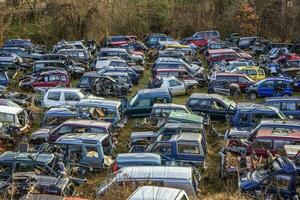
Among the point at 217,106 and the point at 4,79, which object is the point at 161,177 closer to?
the point at 217,106

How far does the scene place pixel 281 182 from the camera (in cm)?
1426

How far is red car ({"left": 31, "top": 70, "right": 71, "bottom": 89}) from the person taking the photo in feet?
95.9

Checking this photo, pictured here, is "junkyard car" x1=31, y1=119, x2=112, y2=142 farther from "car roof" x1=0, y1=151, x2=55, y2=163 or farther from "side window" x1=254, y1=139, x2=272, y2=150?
"side window" x1=254, y1=139, x2=272, y2=150

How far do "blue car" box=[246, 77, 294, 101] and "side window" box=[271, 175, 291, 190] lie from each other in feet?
44.6

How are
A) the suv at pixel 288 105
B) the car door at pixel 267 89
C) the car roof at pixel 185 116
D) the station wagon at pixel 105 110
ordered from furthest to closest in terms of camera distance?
the car door at pixel 267 89, the suv at pixel 288 105, the station wagon at pixel 105 110, the car roof at pixel 185 116

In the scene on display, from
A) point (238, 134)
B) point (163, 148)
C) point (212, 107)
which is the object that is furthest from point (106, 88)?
point (163, 148)

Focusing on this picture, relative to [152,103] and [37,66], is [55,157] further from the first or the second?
[37,66]

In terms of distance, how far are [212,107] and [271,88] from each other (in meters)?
5.66

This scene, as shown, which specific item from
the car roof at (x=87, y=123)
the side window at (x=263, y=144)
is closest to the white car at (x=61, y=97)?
the car roof at (x=87, y=123)

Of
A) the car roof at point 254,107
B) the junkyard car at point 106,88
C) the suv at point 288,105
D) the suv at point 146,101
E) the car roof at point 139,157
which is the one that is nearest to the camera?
the car roof at point 139,157

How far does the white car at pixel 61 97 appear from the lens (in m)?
24.6

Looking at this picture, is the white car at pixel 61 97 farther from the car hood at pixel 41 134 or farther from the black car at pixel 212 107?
the black car at pixel 212 107

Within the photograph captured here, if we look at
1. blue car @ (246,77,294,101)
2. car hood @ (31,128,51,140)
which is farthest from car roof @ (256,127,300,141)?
blue car @ (246,77,294,101)

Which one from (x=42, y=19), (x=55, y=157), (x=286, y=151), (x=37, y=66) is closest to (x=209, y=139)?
(x=286, y=151)
